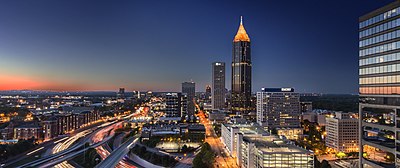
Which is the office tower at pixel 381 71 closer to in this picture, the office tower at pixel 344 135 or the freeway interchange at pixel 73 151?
the freeway interchange at pixel 73 151

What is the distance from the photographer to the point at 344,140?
6219 centimetres

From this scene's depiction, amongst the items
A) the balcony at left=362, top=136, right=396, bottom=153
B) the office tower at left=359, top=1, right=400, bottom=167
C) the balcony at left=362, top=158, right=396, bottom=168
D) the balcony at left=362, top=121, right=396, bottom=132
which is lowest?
the balcony at left=362, top=158, right=396, bottom=168

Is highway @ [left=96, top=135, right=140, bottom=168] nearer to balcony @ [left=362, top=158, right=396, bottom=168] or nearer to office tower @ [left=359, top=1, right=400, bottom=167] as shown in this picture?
balcony @ [left=362, top=158, right=396, bottom=168]

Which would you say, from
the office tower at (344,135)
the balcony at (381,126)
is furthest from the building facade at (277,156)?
the office tower at (344,135)

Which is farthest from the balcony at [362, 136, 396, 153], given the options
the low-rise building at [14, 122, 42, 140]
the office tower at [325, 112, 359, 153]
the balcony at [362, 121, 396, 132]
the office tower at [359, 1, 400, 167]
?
the low-rise building at [14, 122, 42, 140]

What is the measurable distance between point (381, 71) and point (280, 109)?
78098mm

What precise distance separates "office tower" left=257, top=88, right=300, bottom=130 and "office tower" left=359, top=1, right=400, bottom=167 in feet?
238

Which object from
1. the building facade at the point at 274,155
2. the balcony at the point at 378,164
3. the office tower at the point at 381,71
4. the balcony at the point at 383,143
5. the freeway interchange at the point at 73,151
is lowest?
the freeway interchange at the point at 73,151

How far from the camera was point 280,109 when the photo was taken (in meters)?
97.9

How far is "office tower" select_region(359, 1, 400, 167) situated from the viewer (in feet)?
67.1

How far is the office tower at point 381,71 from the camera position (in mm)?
20438

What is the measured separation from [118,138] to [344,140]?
199 feet

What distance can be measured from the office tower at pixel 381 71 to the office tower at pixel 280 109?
72609mm

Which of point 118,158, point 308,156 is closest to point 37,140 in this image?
point 118,158
